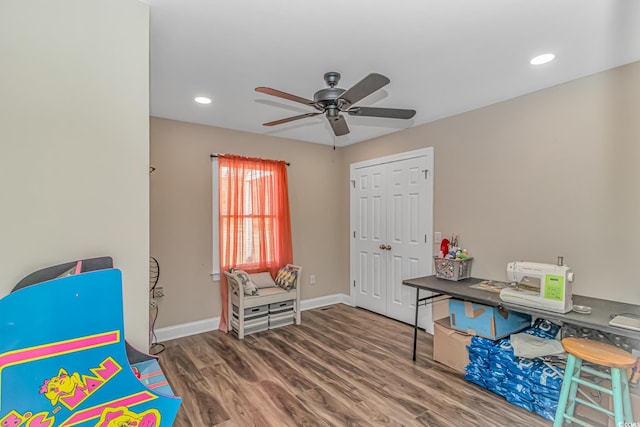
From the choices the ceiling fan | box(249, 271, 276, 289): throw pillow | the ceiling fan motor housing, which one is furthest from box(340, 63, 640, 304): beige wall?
box(249, 271, 276, 289): throw pillow

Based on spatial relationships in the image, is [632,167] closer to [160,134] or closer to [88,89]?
[88,89]

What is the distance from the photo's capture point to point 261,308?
3.67m

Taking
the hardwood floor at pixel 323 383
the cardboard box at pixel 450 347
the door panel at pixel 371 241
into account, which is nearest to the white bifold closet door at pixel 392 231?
the door panel at pixel 371 241

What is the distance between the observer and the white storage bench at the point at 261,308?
11.5 ft

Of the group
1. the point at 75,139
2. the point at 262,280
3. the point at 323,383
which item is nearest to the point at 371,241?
the point at 262,280

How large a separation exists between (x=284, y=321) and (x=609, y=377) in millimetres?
3000

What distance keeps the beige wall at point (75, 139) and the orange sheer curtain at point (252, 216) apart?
2.25 m

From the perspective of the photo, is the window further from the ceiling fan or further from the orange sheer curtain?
the ceiling fan

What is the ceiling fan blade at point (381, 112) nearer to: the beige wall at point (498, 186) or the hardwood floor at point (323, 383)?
the beige wall at point (498, 186)

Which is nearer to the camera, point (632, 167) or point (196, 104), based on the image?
point (632, 167)

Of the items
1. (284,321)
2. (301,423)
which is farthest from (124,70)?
(284,321)

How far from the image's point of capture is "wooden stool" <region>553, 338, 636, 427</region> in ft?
5.59

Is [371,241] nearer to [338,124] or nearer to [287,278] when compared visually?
[287,278]

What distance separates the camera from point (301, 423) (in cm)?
206
